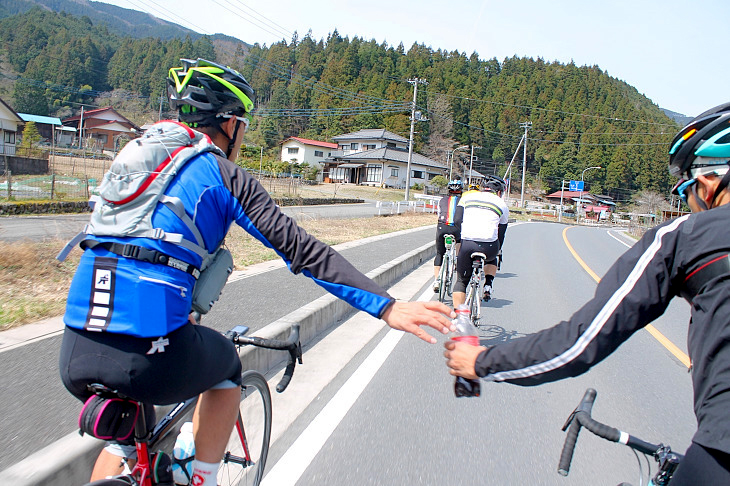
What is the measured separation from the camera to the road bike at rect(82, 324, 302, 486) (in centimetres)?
179

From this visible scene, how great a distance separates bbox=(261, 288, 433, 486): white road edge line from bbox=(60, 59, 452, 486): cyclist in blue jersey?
4.46ft

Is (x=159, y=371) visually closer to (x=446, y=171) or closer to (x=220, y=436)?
(x=220, y=436)

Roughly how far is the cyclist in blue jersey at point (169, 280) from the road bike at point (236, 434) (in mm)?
86

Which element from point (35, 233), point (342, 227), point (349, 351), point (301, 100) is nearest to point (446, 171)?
point (301, 100)

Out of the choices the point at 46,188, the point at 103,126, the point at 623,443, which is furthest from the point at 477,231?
the point at 103,126

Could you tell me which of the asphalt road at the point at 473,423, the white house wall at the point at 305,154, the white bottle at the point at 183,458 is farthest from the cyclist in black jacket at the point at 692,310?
the white house wall at the point at 305,154

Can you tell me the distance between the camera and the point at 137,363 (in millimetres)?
1599

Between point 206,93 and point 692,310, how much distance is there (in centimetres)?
192

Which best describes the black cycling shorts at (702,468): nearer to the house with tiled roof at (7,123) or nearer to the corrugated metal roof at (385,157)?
the house with tiled roof at (7,123)

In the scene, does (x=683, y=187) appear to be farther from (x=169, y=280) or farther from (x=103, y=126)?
(x=103, y=126)

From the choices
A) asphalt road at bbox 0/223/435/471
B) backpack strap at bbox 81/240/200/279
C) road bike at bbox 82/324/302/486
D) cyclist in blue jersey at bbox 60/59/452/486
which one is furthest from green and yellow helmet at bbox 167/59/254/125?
asphalt road at bbox 0/223/435/471

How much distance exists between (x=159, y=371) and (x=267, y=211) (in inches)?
26.1

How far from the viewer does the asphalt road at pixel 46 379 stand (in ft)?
9.08

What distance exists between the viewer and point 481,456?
334cm
